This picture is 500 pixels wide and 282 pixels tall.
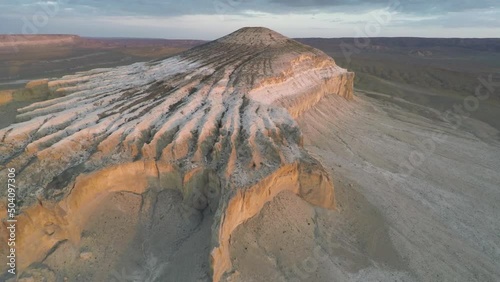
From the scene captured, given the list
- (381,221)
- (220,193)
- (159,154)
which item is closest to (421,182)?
(381,221)

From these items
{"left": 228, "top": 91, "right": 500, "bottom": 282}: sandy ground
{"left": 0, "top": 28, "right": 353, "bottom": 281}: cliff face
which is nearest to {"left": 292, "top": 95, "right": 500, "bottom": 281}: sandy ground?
{"left": 228, "top": 91, "right": 500, "bottom": 282}: sandy ground

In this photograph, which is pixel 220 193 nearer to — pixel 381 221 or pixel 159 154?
pixel 159 154

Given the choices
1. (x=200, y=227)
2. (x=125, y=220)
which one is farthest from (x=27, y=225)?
(x=200, y=227)

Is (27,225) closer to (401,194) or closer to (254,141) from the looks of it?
(254,141)

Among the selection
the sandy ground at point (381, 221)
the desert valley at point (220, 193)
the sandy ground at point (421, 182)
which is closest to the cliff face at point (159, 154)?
the desert valley at point (220, 193)

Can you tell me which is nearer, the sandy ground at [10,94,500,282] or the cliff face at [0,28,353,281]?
the sandy ground at [10,94,500,282]

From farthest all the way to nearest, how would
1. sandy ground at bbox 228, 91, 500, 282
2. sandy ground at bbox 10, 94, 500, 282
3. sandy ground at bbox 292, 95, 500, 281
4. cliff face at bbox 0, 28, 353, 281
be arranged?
1. sandy ground at bbox 292, 95, 500, 281
2. sandy ground at bbox 228, 91, 500, 282
3. cliff face at bbox 0, 28, 353, 281
4. sandy ground at bbox 10, 94, 500, 282

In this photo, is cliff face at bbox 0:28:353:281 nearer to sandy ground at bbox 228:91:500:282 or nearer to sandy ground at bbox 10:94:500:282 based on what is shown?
sandy ground at bbox 10:94:500:282

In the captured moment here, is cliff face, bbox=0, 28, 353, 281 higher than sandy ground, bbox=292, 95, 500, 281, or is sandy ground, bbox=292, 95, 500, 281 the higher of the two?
cliff face, bbox=0, 28, 353, 281
